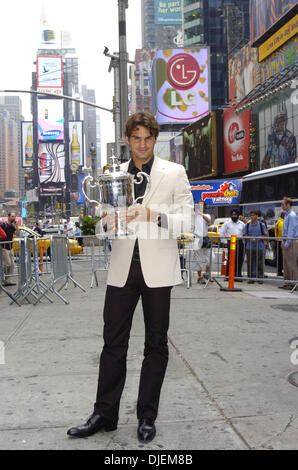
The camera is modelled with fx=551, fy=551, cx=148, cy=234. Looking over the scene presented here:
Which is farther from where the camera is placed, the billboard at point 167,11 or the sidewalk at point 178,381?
the billboard at point 167,11

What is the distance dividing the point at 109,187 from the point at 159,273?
63cm

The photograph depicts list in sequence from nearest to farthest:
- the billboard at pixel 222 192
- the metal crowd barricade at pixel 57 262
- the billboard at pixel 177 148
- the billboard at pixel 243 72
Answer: the metal crowd barricade at pixel 57 262 → the billboard at pixel 222 192 → the billboard at pixel 243 72 → the billboard at pixel 177 148

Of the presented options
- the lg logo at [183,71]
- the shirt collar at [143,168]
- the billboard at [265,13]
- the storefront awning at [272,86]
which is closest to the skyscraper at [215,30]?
the lg logo at [183,71]

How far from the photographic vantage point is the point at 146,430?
3311 millimetres

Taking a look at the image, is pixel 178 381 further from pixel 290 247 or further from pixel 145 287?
pixel 290 247

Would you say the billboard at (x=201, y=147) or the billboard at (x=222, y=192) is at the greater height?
the billboard at (x=201, y=147)

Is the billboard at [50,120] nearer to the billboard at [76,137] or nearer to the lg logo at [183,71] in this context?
the billboard at [76,137]

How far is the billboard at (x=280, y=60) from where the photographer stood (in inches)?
1609

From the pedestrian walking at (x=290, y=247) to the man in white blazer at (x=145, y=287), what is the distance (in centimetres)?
834

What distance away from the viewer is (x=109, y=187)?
3.47 m

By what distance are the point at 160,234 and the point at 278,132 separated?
37336mm

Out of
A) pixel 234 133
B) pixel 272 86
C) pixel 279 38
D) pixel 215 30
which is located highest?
pixel 215 30

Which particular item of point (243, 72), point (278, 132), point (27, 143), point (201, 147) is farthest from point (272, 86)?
point (27, 143)

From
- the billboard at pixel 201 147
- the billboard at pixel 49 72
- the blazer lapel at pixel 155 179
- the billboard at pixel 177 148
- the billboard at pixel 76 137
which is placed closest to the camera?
the blazer lapel at pixel 155 179
